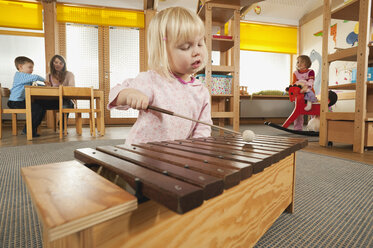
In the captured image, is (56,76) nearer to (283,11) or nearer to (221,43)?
(221,43)

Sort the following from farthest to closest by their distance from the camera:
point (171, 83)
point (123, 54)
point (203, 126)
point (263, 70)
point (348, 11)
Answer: point (263, 70), point (123, 54), point (348, 11), point (203, 126), point (171, 83)

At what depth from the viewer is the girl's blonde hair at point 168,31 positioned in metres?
1.16

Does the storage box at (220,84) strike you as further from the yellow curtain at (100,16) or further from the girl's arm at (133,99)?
the yellow curtain at (100,16)


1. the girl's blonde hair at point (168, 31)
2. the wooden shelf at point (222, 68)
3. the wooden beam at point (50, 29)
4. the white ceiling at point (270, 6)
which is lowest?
the girl's blonde hair at point (168, 31)

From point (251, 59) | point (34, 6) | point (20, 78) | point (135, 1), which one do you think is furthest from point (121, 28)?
point (251, 59)

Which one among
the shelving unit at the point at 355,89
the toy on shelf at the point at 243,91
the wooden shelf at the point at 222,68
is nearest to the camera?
the shelving unit at the point at 355,89

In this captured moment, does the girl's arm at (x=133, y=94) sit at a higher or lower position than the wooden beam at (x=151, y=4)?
lower

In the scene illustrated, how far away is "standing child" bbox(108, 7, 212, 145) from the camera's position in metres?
1.16

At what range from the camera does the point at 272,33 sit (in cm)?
671

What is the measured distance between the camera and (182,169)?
1.69 ft

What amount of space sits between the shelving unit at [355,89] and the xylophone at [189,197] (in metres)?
1.84

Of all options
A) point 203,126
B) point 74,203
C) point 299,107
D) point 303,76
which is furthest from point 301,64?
point 74,203

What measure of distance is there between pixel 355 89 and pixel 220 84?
4.98ft

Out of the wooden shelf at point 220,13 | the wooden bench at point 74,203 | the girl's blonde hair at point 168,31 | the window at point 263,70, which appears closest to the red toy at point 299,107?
the wooden shelf at point 220,13
